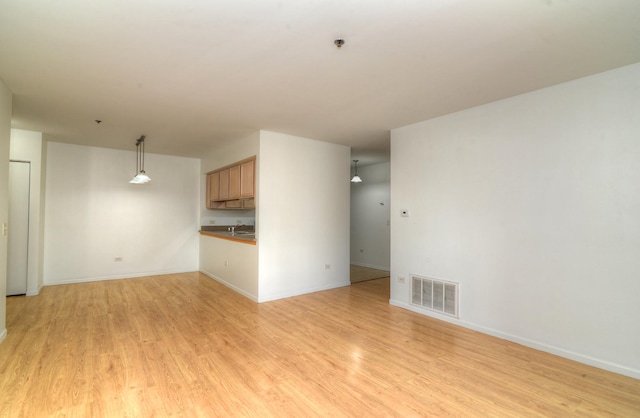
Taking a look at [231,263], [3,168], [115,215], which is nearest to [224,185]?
[231,263]

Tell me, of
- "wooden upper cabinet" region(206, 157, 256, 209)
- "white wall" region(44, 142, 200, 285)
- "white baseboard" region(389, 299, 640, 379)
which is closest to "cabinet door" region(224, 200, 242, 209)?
"wooden upper cabinet" region(206, 157, 256, 209)

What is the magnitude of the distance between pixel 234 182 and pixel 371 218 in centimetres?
366

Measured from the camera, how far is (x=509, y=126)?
11.0 ft

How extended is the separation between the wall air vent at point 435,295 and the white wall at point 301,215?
1.71m

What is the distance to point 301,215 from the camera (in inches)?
204

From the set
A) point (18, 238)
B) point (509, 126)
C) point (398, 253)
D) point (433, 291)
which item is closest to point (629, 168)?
point (509, 126)

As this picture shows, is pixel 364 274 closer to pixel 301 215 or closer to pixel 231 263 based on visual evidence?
pixel 301 215

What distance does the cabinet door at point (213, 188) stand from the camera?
20.6 feet

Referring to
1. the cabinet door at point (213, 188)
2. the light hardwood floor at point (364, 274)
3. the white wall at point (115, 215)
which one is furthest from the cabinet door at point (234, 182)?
the light hardwood floor at point (364, 274)

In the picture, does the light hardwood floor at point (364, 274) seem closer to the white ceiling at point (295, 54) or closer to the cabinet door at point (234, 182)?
the cabinet door at point (234, 182)

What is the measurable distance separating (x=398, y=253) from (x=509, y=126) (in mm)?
2127

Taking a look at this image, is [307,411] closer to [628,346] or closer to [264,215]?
[628,346]

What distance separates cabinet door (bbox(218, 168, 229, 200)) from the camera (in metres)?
5.85

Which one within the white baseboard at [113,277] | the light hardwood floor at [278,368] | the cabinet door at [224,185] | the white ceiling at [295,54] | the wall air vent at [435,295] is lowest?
the light hardwood floor at [278,368]
